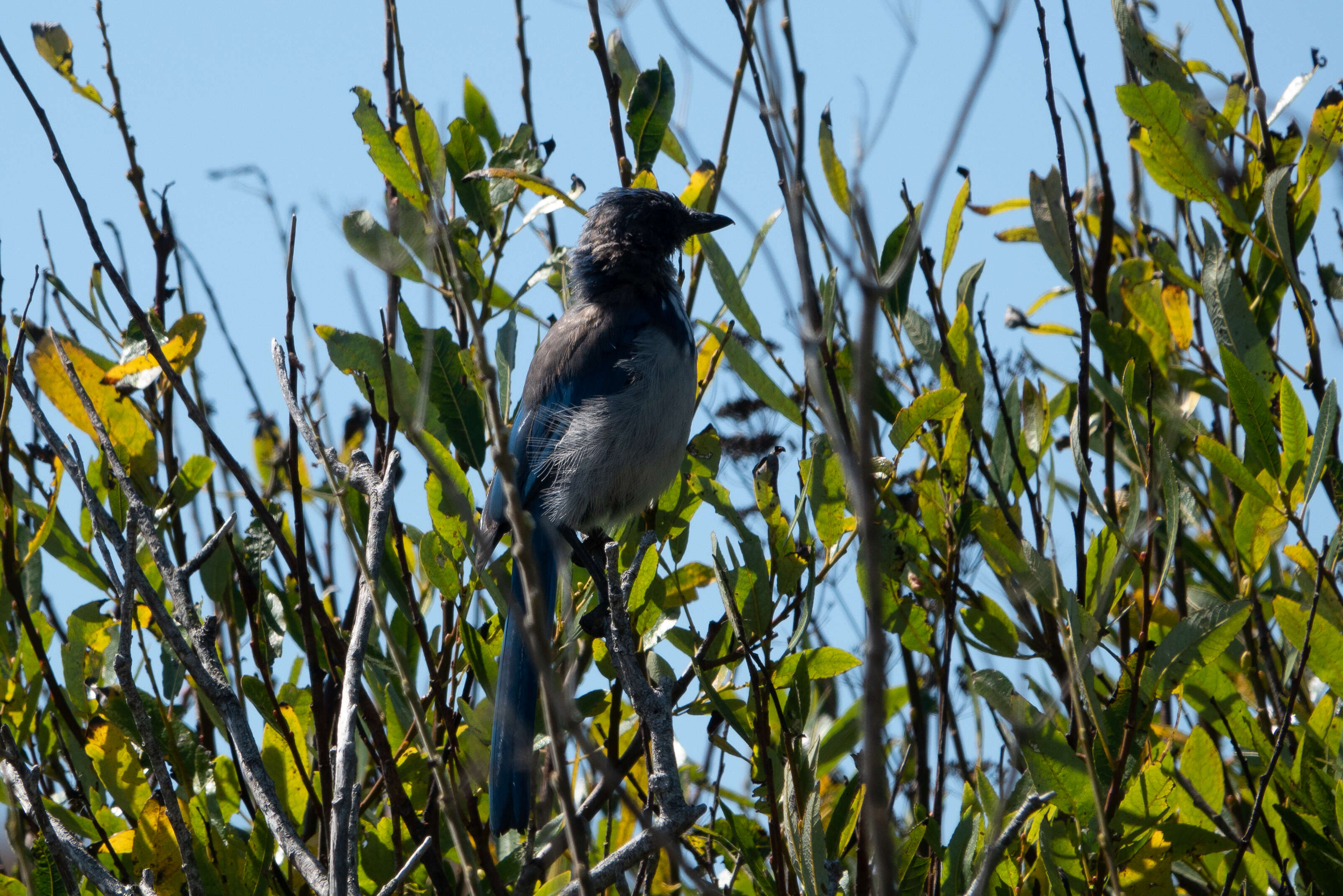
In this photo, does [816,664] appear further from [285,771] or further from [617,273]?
[617,273]

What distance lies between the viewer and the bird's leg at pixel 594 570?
9.18ft

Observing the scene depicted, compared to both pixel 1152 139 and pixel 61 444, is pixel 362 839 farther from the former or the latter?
pixel 1152 139

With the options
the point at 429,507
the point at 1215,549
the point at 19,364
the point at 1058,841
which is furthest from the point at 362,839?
the point at 1215,549

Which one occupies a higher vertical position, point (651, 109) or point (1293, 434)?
point (651, 109)

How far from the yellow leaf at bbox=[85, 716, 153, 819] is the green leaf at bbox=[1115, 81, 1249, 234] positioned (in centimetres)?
252

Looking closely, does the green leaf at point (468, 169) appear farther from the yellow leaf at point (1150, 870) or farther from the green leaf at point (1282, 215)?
the yellow leaf at point (1150, 870)

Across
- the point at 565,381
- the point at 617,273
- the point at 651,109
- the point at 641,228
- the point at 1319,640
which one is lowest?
the point at 1319,640

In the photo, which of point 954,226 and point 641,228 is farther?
point 641,228

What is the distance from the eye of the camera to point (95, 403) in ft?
9.22

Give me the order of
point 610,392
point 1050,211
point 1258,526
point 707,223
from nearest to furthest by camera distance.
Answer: point 1258,526 < point 1050,211 < point 610,392 < point 707,223

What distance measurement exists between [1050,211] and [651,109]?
0.96m

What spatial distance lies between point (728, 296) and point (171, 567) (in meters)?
1.26

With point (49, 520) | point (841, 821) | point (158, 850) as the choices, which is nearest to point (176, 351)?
point (49, 520)

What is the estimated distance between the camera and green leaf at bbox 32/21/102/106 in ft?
10.2
